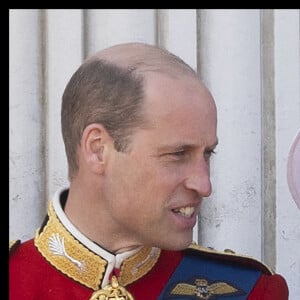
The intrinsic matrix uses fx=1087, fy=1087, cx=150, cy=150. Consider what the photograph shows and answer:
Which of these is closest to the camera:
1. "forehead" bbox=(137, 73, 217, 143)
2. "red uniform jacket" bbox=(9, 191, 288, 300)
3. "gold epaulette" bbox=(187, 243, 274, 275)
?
"forehead" bbox=(137, 73, 217, 143)

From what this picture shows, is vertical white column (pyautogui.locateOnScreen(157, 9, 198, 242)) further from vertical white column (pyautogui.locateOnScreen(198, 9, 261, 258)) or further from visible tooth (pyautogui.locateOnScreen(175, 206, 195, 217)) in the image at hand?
visible tooth (pyautogui.locateOnScreen(175, 206, 195, 217))


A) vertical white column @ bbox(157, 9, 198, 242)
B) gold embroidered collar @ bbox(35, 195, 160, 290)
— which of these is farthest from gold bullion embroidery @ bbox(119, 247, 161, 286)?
vertical white column @ bbox(157, 9, 198, 242)

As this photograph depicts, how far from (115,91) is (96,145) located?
105 millimetres

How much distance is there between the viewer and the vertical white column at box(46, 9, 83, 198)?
280 centimetres

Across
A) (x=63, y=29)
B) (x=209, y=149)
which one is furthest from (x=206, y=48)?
(x=209, y=149)

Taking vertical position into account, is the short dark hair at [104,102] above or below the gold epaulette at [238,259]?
above

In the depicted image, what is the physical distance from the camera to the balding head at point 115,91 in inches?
76.0

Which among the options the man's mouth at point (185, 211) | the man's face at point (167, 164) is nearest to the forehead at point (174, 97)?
the man's face at point (167, 164)

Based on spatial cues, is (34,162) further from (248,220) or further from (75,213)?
(75,213)

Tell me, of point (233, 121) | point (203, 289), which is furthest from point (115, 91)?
point (233, 121)

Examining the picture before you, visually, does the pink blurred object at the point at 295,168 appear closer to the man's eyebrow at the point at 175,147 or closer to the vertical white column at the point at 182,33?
the man's eyebrow at the point at 175,147

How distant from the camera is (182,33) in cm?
285

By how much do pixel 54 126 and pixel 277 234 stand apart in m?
0.67

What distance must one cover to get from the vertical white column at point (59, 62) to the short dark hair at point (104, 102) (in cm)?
78
